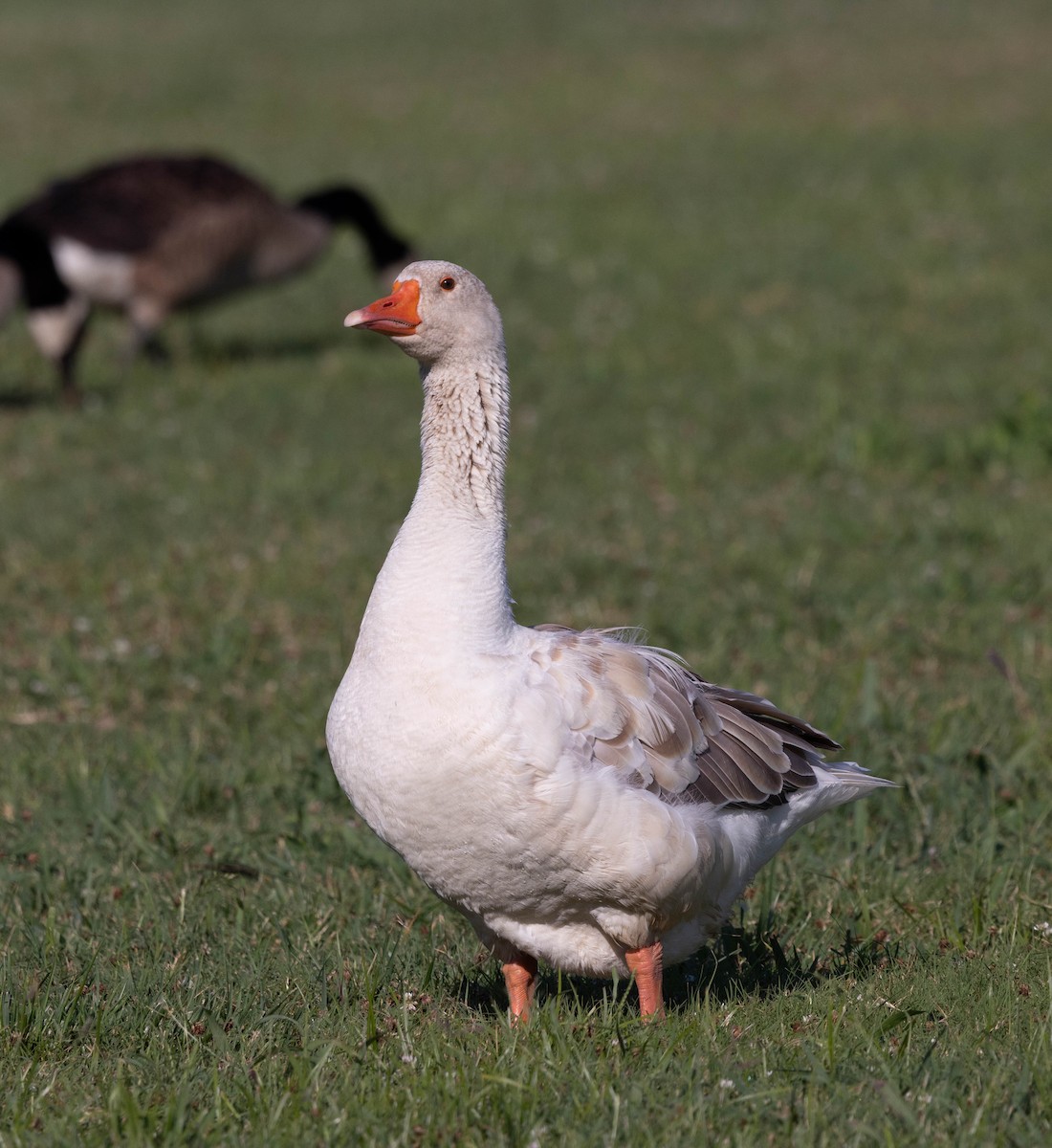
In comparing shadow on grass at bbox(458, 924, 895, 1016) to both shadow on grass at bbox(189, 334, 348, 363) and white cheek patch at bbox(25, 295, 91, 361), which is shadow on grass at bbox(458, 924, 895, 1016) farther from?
shadow on grass at bbox(189, 334, 348, 363)

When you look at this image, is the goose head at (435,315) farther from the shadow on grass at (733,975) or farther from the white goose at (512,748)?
the shadow on grass at (733,975)

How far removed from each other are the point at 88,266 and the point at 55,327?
35.1 inches

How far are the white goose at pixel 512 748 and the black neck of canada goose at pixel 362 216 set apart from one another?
37.6 feet

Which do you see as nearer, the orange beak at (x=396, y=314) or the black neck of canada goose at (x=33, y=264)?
the orange beak at (x=396, y=314)

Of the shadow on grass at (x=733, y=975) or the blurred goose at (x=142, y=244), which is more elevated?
the blurred goose at (x=142, y=244)

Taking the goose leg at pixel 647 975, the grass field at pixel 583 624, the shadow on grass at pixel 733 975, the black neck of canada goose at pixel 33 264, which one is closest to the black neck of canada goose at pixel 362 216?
the grass field at pixel 583 624

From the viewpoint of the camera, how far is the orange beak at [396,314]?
13.6ft

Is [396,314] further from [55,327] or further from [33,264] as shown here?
[33,264]

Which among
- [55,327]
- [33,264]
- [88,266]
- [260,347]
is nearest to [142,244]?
[88,266]

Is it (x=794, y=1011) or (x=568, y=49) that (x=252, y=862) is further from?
(x=568, y=49)

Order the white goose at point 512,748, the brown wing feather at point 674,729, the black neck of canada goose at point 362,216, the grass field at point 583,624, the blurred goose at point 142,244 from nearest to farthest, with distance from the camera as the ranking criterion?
the grass field at point 583,624, the white goose at point 512,748, the brown wing feather at point 674,729, the blurred goose at point 142,244, the black neck of canada goose at point 362,216

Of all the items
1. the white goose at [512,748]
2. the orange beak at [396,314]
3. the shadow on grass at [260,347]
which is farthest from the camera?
the shadow on grass at [260,347]

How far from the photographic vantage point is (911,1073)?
11.4ft

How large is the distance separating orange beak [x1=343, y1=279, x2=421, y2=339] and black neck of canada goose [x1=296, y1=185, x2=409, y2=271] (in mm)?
11382
